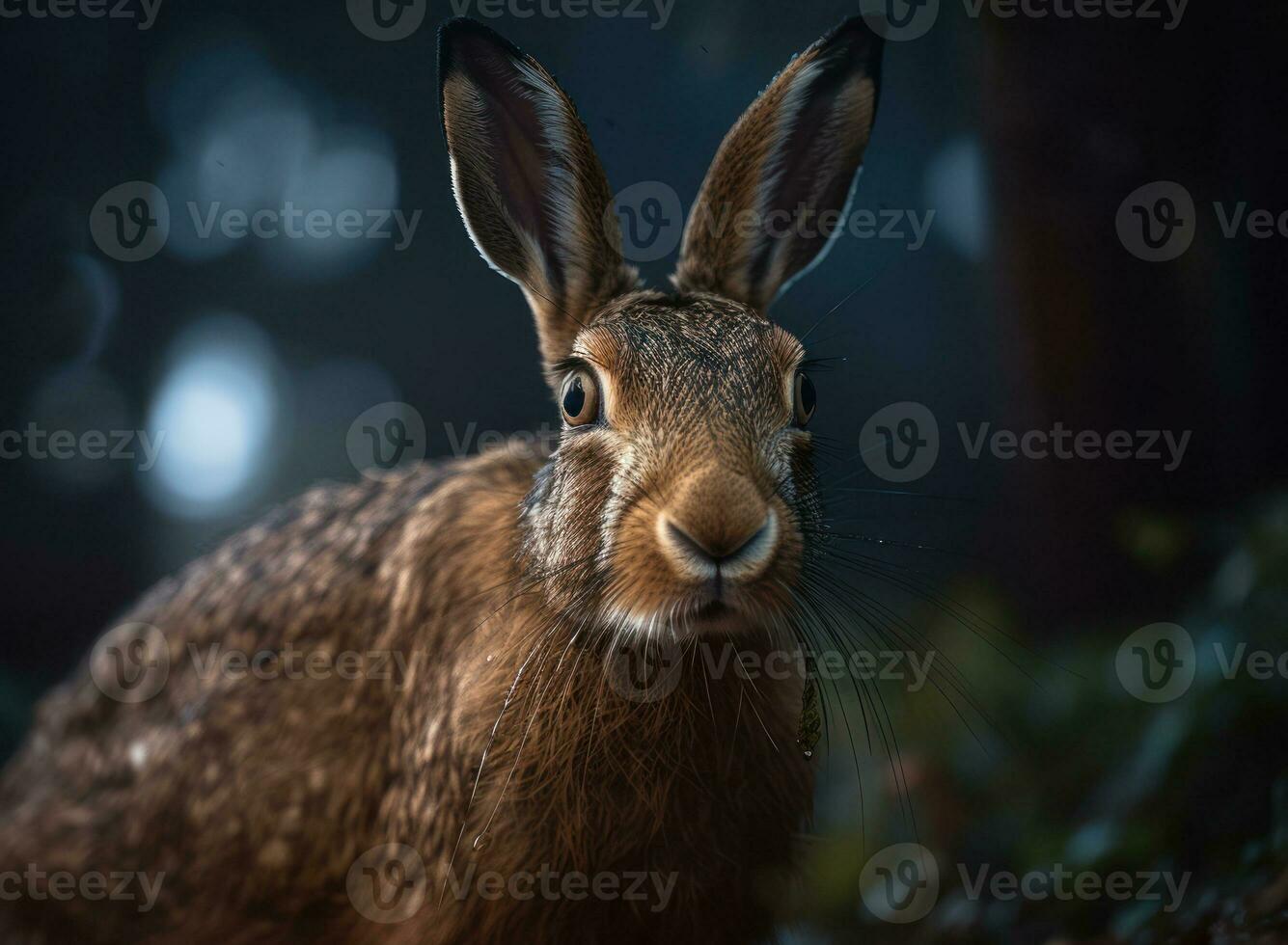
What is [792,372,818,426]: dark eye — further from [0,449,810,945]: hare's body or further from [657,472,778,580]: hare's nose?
[0,449,810,945]: hare's body

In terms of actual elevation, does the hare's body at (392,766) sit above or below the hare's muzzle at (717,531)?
below

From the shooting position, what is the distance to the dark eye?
1.56 m

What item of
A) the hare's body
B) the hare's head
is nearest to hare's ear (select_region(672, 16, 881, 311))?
the hare's head

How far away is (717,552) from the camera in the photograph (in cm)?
120

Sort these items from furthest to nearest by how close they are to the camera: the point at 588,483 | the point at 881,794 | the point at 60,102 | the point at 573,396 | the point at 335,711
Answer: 1. the point at 881,794
2. the point at 60,102
3. the point at 335,711
4. the point at 573,396
5. the point at 588,483

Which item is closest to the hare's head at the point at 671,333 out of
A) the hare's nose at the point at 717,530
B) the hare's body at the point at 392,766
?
the hare's nose at the point at 717,530

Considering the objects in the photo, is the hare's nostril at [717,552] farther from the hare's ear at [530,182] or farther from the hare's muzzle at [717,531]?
the hare's ear at [530,182]

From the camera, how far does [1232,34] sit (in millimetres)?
1922

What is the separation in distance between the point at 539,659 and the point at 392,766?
17.4 inches

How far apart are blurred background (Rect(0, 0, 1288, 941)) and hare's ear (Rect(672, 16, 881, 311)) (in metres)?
0.22

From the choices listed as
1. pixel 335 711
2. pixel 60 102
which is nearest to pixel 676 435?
pixel 335 711

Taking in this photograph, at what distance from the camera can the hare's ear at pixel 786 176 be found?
5.56 ft

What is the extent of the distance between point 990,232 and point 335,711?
1.96 meters

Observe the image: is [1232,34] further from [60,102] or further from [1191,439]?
[60,102]
